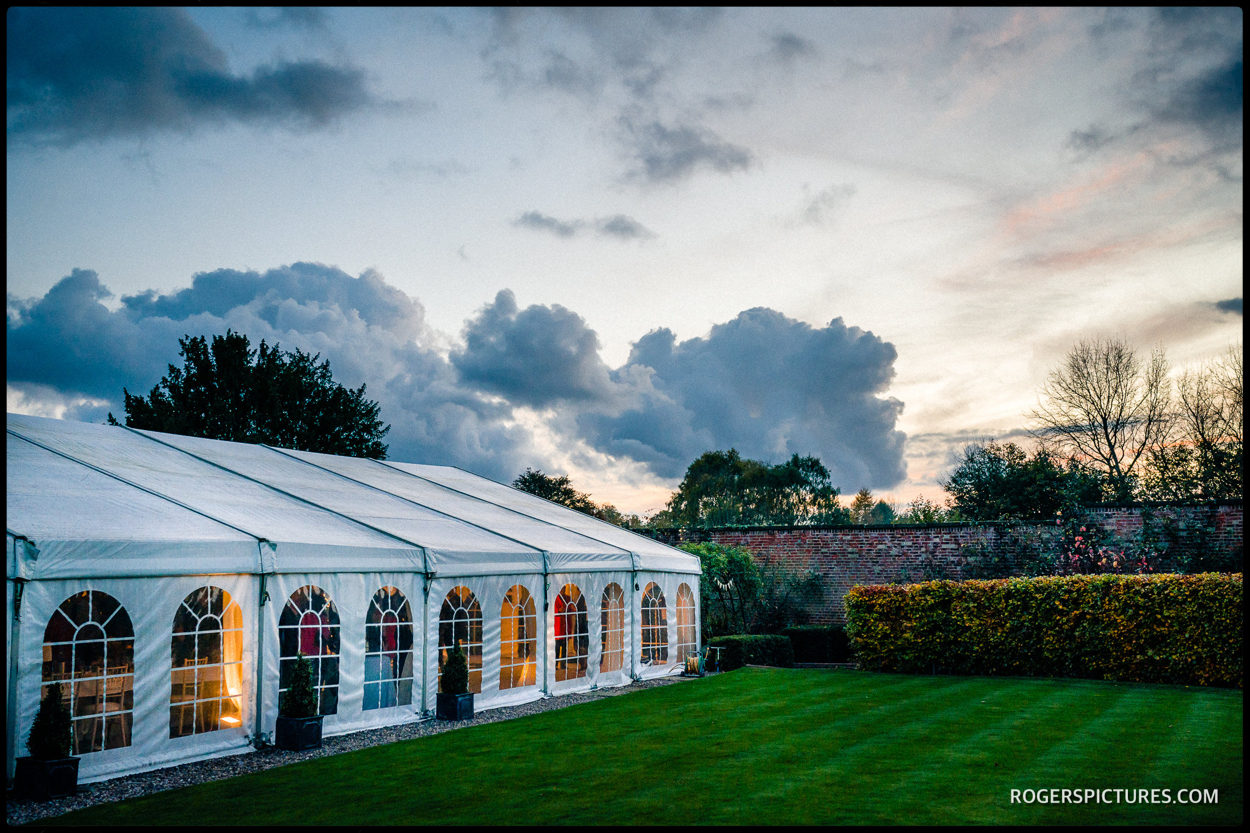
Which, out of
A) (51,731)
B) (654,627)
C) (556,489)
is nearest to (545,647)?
(654,627)

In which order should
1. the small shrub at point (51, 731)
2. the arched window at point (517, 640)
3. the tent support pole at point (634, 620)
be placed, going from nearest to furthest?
the small shrub at point (51, 731) → the arched window at point (517, 640) → the tent support pole at point (634, 620)

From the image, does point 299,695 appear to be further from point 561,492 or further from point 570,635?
point 561,492

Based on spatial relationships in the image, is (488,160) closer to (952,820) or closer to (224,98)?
(224,98)

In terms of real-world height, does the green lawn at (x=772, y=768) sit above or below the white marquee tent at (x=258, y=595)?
below

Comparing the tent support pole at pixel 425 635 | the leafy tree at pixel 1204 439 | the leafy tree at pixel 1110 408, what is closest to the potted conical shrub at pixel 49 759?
the tent support pole at pixel 425 635

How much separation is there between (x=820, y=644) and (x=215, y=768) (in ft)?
42.6

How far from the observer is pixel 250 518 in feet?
32.5

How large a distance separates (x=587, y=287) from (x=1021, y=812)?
13.3 m

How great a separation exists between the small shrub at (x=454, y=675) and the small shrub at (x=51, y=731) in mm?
4495

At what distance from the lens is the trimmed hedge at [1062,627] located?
42.0 ft

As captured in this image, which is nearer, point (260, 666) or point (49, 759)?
point (49, 759)

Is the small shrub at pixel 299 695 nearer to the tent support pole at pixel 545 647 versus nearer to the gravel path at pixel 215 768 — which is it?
the gravel path at pixel 215 768

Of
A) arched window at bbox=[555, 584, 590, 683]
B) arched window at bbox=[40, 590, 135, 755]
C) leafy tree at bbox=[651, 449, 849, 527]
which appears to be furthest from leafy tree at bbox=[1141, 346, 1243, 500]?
leafy tree at bbox=[651, 449, 849, 527]

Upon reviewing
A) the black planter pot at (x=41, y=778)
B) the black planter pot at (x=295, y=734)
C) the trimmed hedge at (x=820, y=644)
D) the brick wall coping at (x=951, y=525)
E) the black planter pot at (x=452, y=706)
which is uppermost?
the brick wall coping at (x=951, y=525)
